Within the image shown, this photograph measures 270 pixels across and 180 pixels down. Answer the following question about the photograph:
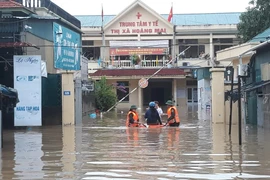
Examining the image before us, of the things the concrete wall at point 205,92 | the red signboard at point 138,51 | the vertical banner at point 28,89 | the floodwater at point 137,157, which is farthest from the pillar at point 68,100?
the red signboard at point 138,51

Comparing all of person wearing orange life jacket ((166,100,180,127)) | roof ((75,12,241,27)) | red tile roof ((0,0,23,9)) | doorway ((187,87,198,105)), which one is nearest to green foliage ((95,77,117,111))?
doorway ((187,87,198,105))

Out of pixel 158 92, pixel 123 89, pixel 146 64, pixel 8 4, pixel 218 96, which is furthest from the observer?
pixel 158 92

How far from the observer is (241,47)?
31516 millimetres

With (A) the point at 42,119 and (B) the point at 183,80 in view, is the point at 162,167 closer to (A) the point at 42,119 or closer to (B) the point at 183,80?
(A) the point at 42,119

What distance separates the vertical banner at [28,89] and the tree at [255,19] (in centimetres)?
1984

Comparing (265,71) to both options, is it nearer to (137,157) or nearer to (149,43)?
(137,157)

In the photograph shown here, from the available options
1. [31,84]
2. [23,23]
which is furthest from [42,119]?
[23,23]

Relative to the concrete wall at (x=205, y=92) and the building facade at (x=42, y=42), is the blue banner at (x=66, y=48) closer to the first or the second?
the building facade at (x=42, y=42)

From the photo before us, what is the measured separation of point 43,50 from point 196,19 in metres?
35.2

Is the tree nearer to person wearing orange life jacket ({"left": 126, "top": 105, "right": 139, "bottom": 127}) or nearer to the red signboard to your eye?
the red signboard

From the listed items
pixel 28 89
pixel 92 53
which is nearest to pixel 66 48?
pixel 28 89

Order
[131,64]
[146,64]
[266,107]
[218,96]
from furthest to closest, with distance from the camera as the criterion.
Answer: [146,64], [131,64], [218,96], [266,107]

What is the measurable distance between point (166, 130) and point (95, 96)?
2036cm

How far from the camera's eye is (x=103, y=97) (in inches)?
1596
